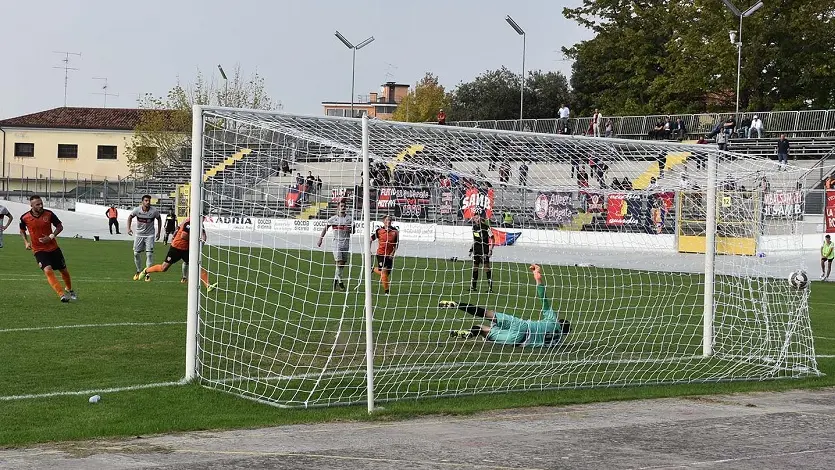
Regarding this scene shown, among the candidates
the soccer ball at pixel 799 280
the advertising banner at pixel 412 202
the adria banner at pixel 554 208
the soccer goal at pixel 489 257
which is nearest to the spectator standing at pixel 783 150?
the soccer goal at pixel 489 257

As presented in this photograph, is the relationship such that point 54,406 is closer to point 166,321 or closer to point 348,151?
point 348,151

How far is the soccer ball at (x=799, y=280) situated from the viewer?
43.2 ft

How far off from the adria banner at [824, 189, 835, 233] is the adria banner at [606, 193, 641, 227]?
16724mm

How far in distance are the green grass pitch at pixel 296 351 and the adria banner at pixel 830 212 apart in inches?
454

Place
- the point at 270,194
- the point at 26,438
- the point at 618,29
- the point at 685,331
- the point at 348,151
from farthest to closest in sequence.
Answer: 1. the point at 618,29
2. the point at 685,331
3. the point at 270,194
4. the point at 348,151
5. the point at 26,438

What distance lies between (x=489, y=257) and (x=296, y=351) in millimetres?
3899

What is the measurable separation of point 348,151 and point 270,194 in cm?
298

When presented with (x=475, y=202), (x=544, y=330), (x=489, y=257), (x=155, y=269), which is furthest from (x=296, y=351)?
(x=155, y=269)

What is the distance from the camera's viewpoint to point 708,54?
53.2m

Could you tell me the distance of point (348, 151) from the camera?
413 inches

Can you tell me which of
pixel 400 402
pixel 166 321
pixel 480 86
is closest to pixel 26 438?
pixel 400 402

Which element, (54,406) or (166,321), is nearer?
(54,406)

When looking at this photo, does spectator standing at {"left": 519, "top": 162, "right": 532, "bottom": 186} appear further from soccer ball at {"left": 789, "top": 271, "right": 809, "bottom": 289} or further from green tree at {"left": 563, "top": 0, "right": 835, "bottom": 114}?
green tree at {"left": 563, "top": 0, "right": 835, "bottom": 114}

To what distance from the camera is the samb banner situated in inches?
619
